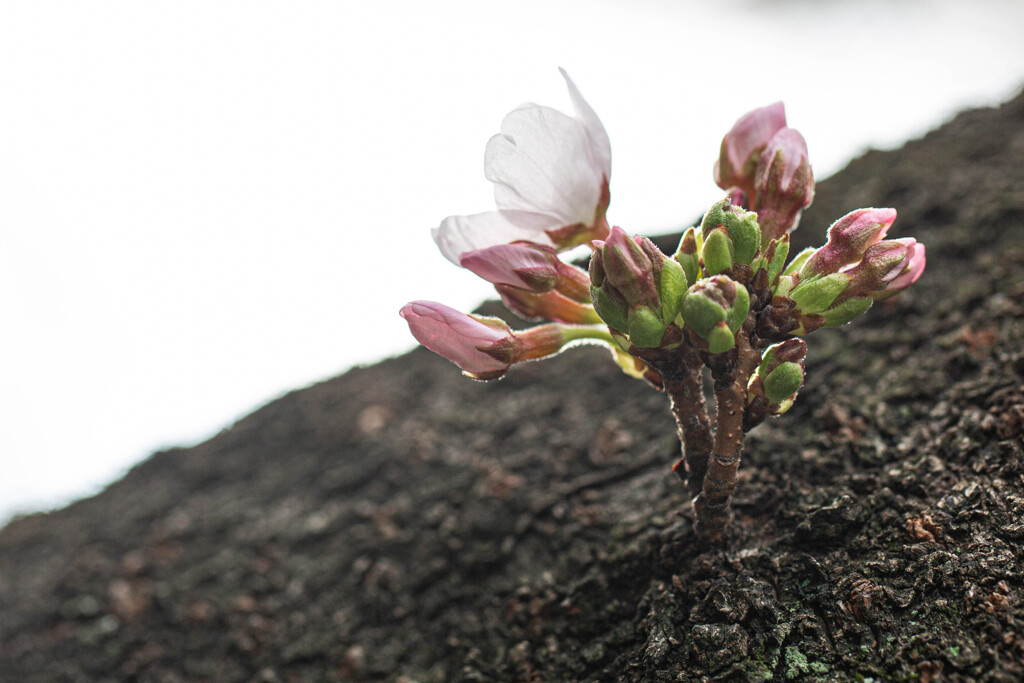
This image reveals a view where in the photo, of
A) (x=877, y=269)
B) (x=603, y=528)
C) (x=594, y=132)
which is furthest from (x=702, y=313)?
(x=603, y=528)

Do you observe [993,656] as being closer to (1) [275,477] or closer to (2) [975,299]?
(2) [975,299]

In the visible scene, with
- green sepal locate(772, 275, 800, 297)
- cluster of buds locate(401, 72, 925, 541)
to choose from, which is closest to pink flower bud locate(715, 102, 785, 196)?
cluster of buds locate(401, 72, 925, 541)

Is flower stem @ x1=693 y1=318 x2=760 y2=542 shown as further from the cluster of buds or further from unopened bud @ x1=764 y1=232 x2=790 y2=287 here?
unopened bud @ x1=764 y1=232 x2=790 y2=287

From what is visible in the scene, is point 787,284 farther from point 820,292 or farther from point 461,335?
point 461,335

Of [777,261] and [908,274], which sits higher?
[777,261]

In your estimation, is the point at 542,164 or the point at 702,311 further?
the point at 542,164

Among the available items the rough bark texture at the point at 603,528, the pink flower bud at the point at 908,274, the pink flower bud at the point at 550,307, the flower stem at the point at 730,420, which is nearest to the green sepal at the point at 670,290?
the flower stem at the point at 730,420
